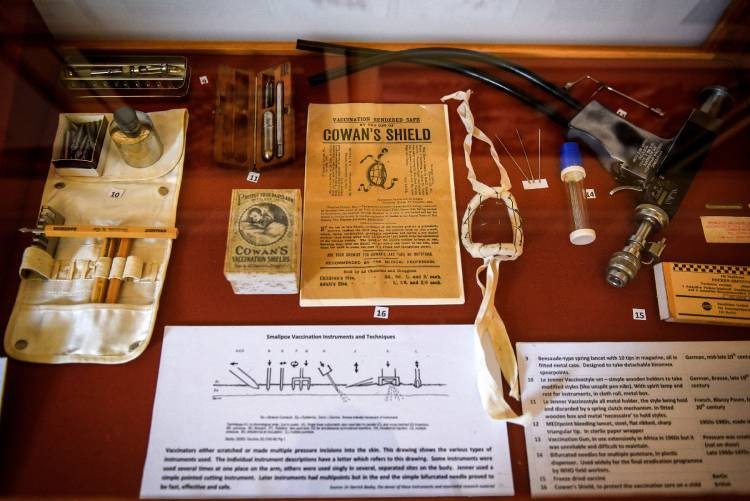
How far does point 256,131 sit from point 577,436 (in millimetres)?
790

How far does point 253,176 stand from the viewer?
1.02m

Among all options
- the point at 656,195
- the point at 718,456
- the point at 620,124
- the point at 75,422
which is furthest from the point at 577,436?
the point at 75,422

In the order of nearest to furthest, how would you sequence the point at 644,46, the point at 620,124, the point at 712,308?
the point at 712,308, the point at 620,124, the point at 644,46

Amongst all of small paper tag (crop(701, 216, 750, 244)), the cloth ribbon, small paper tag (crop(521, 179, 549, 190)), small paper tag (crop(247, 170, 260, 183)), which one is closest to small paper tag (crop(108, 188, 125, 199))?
small paper tag (crop(247, 170, 260, 183))

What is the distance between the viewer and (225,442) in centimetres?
81

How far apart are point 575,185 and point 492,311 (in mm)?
313

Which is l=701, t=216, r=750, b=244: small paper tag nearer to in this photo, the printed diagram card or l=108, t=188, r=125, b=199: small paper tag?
the printed diagram card

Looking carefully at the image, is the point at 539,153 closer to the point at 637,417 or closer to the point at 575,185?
the point at 575,185

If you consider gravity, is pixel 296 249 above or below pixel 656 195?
below

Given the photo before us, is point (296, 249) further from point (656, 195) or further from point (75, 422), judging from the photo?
point (656, 195)

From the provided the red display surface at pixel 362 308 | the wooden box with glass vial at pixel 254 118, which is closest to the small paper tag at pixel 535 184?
the red display surface at pixel 362 308

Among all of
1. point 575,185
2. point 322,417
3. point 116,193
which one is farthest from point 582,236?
point 116,193

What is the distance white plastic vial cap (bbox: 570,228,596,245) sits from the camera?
93 cm

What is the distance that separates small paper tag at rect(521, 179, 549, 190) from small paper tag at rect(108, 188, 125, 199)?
0.76m
